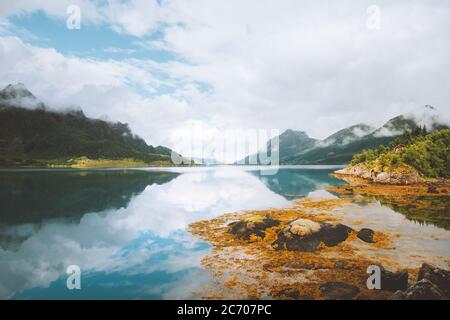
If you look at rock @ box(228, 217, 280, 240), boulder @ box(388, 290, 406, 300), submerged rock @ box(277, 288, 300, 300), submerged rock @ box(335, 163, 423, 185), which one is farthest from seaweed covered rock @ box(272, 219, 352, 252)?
submerged rock @ box(335, 163, 423, 185)

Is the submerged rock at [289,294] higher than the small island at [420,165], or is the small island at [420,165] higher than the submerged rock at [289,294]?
the small island at [420,165]

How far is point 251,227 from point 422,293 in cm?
1982

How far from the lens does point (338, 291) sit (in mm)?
17812

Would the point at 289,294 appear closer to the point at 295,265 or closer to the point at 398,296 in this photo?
the point at 295,265

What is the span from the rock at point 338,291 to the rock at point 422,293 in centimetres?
229

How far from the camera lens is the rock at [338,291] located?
17228 mm

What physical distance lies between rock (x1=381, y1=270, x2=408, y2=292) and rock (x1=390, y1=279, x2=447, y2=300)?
182cm

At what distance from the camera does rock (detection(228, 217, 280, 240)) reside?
3233 centimetres

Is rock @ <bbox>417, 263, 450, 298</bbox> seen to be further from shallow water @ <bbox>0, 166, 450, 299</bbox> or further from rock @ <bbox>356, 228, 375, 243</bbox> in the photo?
rock @ <bbox>356, 228, 375, 243</bbox>

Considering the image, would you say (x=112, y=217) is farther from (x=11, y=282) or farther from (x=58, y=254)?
(x=11, y=282)

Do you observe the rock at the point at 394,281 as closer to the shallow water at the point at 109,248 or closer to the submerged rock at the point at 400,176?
the shallow water at the point at 109,248

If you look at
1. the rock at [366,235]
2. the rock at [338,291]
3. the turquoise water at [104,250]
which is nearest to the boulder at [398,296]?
the rock at [338,291]

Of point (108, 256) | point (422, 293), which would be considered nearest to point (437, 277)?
point (422, 293)
